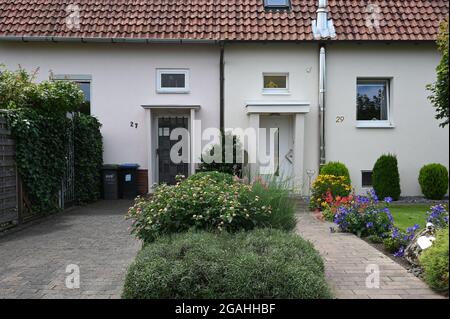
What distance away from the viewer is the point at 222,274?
4352 mm

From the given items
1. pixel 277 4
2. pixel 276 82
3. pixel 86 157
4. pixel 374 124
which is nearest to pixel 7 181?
pixel 86 157

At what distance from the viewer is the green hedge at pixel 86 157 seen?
39.3 feet

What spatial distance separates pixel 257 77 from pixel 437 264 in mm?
9415

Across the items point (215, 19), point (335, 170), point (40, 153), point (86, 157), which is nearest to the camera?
point (40, 153)

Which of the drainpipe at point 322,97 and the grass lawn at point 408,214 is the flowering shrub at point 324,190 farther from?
the drainpipe at point 322,97

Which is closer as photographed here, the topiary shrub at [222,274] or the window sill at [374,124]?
the topiary shrub at [222,274]

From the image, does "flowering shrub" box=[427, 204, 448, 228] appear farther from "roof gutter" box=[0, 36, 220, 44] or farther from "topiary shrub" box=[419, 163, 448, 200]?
"roof gutter" box=[0, 36, 220, 44]

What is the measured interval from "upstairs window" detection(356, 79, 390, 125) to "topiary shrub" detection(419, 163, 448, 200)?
6.28 ft

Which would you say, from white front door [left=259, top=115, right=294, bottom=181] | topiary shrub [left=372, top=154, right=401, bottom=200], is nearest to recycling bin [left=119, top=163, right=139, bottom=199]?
white front door [left=259, top=115, right=294, bottom=181]

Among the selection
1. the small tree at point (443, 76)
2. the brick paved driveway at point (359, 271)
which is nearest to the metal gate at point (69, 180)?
the brick paved driveway at point (359, 271)

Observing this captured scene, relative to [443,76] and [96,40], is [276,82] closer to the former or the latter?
[96,40]

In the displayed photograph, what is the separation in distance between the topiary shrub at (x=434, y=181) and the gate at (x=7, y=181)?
10.1 m

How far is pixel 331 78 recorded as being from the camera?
1342 centimetres

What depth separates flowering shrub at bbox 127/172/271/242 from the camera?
566cm
